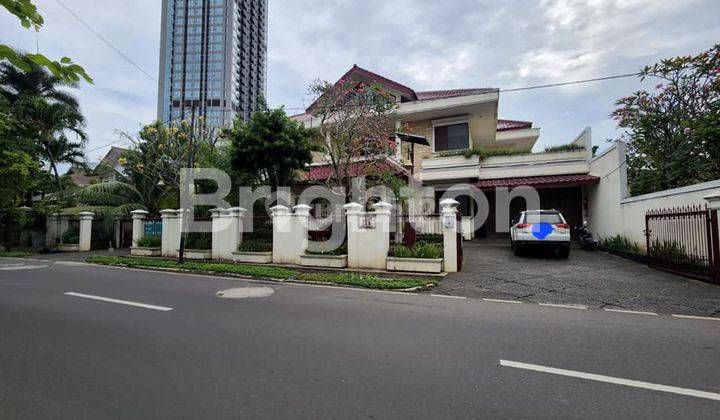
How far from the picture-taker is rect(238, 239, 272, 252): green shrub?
12.6m

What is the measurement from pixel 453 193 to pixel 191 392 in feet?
54.7

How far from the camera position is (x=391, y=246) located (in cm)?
1123

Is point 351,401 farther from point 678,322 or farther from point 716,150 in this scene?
point 716,150

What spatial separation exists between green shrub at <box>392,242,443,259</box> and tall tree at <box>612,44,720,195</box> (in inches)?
343

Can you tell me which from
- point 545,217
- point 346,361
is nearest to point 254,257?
point 346,361

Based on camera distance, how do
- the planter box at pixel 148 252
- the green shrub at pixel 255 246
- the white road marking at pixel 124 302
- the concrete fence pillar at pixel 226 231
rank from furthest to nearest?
the planter box at pixel 148 252, the concrete fence pillar at pixel 226 231, the green shrub at pixel 255 246, the white road marking at pixel 124 302

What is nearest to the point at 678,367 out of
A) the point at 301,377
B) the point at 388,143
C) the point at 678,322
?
the point at 678,322

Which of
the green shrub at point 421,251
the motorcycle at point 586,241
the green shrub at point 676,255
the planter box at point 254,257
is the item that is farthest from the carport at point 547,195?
the planter box at point 254,257

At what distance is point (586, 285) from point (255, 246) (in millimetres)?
10111

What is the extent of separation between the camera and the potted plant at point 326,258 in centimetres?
1102

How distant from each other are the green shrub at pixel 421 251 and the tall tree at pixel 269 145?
5.77m

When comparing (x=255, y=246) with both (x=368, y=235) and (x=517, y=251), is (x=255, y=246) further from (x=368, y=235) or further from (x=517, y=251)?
(x=517, y=251)

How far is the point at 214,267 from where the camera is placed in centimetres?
1105

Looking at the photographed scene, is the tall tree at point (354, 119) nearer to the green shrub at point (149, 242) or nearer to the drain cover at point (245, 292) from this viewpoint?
the drain cover at point (245, 292)
